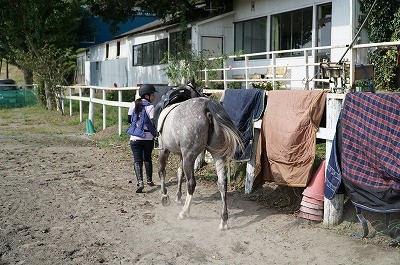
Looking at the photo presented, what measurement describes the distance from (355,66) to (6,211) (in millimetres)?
5534

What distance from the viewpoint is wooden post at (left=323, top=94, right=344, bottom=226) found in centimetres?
620

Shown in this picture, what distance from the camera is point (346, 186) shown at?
5.84 meters

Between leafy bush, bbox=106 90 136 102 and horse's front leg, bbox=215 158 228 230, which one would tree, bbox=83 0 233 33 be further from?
horse's front leg, bbox=215 158 228 230

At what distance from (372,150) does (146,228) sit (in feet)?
10.1

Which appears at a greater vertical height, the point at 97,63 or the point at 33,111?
the point at 97,63

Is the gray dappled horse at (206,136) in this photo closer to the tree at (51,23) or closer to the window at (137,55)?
the tree at (51,23)

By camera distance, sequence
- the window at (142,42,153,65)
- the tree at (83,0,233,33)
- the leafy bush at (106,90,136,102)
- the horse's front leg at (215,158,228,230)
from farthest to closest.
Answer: the window at (142,42,153,65)
the leafy bush at (106,90,136,102)
the tree at (83,0,233,33)
the horse's front leg at (215,158,228,230)

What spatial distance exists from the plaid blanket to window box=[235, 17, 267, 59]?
1561cm

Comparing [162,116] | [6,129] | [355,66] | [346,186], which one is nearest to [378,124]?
[346,186]

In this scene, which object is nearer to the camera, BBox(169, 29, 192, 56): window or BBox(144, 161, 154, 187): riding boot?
BBox(144, 161, 154, 187): riding boot

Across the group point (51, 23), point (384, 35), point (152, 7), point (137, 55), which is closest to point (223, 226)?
point (384, 35)

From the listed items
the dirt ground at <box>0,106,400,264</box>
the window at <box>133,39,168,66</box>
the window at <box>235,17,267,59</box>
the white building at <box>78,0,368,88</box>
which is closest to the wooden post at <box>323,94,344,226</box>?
the dirt ground at <box>0,106,400,264</box>

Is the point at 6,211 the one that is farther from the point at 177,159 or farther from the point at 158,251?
the point at 177,159

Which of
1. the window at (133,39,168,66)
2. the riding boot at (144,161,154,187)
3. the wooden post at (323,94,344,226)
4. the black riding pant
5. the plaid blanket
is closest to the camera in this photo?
the plaid blanket
